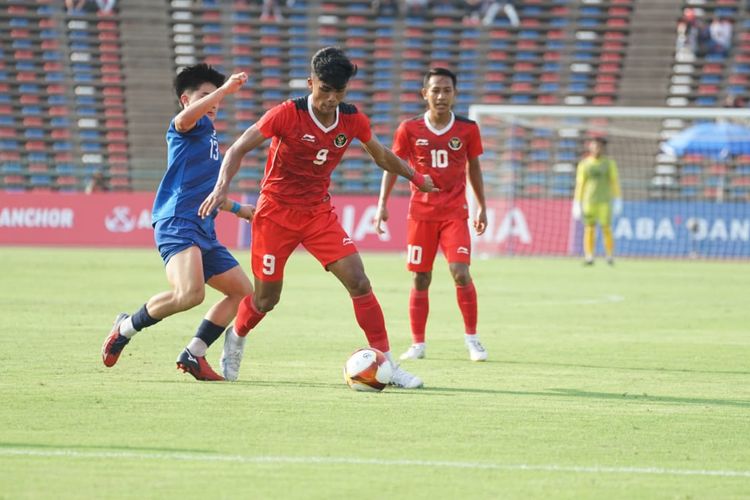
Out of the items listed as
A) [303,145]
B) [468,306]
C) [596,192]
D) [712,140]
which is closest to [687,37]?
[712,140]

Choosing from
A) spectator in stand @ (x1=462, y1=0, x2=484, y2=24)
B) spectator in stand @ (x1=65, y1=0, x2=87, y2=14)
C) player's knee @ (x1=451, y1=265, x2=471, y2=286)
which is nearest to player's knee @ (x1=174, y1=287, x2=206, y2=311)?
player's knee @ (x1=451, y1=265, x2=471, y2=286)

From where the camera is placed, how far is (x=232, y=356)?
8.78 m

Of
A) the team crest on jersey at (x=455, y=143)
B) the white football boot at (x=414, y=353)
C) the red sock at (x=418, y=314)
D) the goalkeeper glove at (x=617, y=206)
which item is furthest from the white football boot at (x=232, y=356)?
the goalkeeper glove at (x=617, y=206)

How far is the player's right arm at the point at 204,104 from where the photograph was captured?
317 inches

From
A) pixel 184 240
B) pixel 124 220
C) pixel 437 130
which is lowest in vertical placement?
pixel 124 220

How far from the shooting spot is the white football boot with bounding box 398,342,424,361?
10.4 m

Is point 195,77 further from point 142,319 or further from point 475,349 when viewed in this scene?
point 475,349

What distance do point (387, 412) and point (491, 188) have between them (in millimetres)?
23354

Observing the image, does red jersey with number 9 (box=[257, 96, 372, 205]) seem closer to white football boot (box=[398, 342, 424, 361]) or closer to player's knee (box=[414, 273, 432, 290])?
white football boot (box=[398, 342, 424, 361])

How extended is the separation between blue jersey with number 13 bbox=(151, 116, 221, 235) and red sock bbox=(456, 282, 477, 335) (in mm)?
2887

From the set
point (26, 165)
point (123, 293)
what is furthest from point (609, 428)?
point (26, 165)

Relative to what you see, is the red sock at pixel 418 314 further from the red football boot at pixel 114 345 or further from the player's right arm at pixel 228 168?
the player's right arm at pixel 228 168

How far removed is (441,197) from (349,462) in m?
5.48

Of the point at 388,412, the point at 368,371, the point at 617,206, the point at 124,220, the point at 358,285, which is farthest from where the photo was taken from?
the point at 124,220
